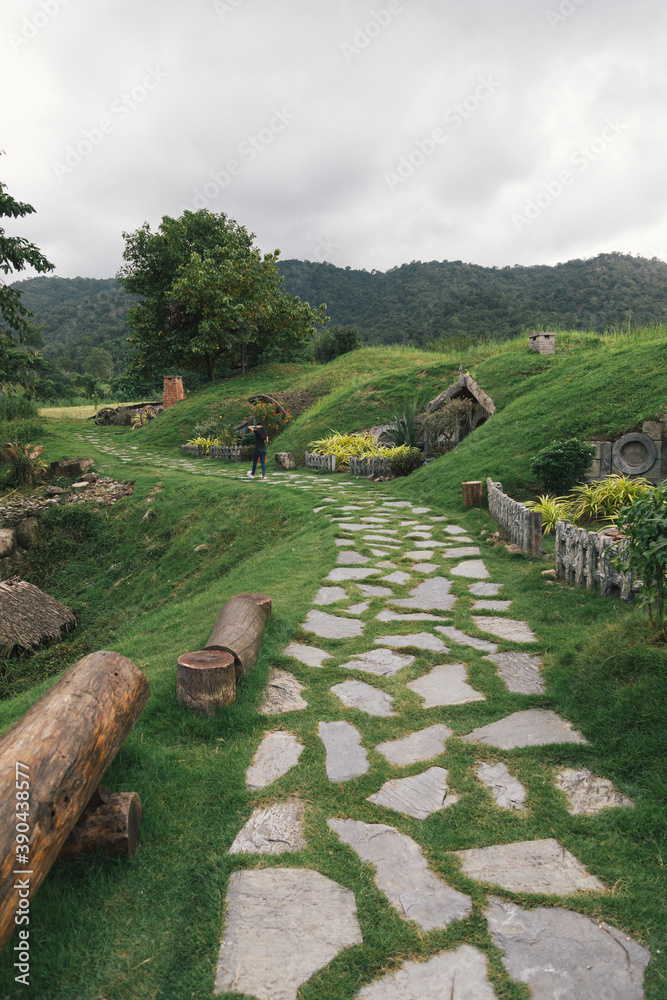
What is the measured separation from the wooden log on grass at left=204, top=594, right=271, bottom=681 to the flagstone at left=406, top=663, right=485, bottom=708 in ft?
3.64

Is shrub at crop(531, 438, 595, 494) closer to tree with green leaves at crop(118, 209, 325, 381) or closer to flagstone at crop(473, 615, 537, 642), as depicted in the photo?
flagstone at crop(473, 615, 537, 642)

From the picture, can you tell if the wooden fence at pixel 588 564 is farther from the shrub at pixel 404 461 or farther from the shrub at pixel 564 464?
the shrub at pixel 404 461

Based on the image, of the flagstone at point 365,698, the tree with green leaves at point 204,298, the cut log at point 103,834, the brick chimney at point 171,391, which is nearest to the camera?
the cut log at point 103,834

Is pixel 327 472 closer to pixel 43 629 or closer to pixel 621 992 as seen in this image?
pixel 43 629

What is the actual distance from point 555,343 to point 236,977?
726 inches

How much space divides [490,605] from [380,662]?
152 cm

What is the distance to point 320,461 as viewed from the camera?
15.0 meters

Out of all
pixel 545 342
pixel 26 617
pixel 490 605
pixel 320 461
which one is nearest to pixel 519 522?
pixel 490 605

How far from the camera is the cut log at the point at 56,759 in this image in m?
1.72

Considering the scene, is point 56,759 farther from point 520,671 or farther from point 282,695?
point 520,671

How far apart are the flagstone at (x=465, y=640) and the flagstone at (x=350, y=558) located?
1.92 m

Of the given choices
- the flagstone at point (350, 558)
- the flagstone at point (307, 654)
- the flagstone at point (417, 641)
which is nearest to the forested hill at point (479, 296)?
the flagstone at point (350, 558)

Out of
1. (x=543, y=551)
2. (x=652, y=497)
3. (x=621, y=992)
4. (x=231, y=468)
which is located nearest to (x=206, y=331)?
(x=231, y=468)

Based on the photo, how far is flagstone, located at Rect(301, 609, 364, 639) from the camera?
4.39 metres
